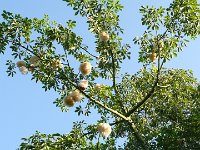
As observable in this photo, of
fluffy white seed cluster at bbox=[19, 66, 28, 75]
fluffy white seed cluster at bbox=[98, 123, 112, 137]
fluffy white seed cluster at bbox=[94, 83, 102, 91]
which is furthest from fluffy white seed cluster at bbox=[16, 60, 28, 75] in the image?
fluffy white seed cluster at bbox=[98, 123, 112, 137]

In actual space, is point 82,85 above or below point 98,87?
below

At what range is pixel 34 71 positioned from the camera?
349 inches

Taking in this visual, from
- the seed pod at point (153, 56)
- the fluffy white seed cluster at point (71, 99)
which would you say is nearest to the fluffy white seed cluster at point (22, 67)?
the fluffy white seed cluster at point (71, 99)

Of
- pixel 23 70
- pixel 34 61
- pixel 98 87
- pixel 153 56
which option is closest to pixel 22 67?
pixel 23 70

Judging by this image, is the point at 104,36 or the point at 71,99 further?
the point at 104,36

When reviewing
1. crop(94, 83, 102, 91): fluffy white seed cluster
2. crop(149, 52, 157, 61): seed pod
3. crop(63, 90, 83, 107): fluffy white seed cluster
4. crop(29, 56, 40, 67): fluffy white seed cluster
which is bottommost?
crop(63, 90, 83, 107): fluffy white seed cluster

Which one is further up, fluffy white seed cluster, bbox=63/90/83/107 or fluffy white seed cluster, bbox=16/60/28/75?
fluffy white seed cluster, bbox=16/60/28/75

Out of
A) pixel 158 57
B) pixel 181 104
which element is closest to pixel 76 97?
pixel 158 57

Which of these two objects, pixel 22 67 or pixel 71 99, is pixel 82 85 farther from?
pixel 22 67

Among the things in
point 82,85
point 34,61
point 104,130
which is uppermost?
point 34,61

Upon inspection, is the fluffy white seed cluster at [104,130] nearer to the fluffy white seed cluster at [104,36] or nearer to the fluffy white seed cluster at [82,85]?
the fluffy white seed cluster at [82,85]

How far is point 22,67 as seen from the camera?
8547 millimetres

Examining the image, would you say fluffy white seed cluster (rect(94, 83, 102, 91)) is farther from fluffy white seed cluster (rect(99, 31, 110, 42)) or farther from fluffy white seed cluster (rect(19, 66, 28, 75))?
fluffy white seed cluster (rect(19, 66, 28, 75))

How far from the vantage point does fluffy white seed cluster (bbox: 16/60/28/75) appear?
8516 mm
